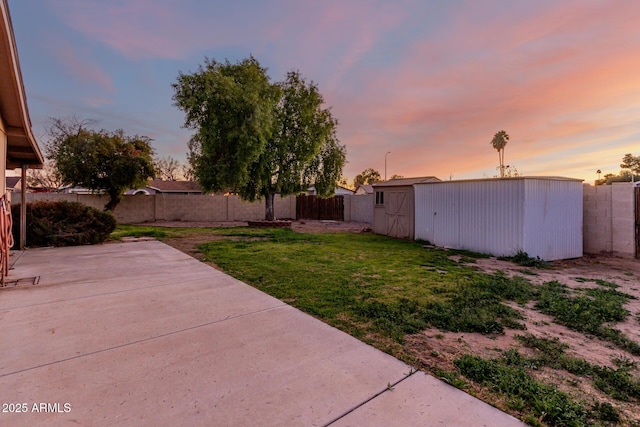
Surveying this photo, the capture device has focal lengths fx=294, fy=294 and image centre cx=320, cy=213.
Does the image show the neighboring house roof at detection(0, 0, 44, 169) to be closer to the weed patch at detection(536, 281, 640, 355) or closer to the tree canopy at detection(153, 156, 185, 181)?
the weed patch at detection(536, 281, 640, 355)

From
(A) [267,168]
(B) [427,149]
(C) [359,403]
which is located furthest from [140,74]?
(B) [427,149]

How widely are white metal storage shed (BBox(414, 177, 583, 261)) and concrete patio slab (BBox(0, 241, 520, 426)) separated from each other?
6.62m

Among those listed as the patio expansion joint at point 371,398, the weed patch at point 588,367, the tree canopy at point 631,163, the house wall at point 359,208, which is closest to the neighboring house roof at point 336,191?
the house wall at point 359,208

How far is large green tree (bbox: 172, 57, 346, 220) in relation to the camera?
13.1 meters

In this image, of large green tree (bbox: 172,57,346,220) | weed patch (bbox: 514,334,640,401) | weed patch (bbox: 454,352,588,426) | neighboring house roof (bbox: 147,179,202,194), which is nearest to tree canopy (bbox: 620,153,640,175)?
large green tree (bbox: 172,57,346,220)

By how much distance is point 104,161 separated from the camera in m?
16.1

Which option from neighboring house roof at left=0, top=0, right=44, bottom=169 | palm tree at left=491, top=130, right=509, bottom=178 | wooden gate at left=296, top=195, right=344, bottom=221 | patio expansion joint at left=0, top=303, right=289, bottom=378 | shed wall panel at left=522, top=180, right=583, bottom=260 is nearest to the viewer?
patio expansion joint at left=0, top=303, right=289, bottom=378

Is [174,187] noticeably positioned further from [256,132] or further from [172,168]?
[256,132]

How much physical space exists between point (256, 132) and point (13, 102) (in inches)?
335

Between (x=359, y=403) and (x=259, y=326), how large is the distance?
1.51 meters

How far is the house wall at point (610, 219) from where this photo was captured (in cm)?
754

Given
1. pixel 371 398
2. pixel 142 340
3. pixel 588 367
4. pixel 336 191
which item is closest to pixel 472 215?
pixel 588 367

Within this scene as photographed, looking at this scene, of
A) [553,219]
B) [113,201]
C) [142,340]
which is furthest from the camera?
[113,201]

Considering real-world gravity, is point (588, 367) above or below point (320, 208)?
below
